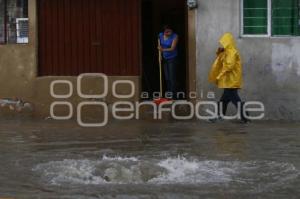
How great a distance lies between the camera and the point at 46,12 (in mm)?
14523

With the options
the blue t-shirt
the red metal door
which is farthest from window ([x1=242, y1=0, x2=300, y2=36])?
the red metal door

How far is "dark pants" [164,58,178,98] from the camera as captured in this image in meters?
14.5

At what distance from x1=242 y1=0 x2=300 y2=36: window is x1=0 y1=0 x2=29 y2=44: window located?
4.65m

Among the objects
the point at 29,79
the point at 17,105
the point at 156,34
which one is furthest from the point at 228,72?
the point at 17,105

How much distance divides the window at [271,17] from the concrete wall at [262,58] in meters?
0.17

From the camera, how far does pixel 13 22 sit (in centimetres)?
1467

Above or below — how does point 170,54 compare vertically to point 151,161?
above

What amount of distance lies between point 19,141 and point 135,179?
153 inches

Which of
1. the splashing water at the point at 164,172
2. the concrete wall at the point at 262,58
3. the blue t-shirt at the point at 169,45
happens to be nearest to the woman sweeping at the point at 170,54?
the blue t-shirt at the point at 169,45

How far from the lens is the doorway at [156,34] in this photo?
1537 centimetres

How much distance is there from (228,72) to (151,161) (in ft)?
15.8

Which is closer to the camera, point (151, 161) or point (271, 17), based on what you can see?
point (151, 161)

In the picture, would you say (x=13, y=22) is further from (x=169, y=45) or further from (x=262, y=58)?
(x=262, y=58)

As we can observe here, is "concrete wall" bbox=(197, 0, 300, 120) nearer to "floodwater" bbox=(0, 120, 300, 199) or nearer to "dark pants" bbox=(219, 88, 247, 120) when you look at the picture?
"dark pants" bbox=(219, 88, 247, 120)
